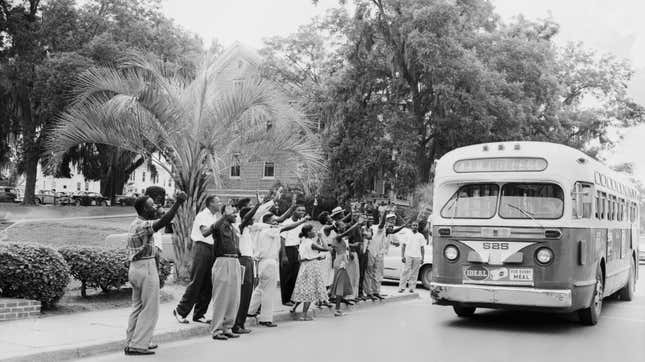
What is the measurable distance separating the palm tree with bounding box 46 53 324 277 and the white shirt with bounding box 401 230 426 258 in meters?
2.91

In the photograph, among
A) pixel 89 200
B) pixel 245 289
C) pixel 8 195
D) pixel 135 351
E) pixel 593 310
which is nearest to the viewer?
pixel 135 351

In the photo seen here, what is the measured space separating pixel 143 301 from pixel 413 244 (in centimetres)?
940

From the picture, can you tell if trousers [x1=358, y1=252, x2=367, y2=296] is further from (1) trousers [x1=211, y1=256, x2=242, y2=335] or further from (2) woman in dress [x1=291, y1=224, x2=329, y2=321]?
(1) trousers [x1=211, y1=256, x2=242, y2=335]

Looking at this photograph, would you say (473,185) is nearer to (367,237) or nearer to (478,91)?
(367,237)

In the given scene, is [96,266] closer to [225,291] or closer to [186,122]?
[225,291]

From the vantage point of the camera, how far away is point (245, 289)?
Result: 32.3 feet

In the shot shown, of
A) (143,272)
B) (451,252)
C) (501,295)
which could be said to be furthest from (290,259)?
(143,272)

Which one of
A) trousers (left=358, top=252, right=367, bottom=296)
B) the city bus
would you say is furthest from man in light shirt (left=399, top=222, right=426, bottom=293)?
the city bus

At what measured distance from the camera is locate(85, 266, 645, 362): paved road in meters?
8.51

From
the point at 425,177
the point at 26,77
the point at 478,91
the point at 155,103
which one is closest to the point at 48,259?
the point at 155,103

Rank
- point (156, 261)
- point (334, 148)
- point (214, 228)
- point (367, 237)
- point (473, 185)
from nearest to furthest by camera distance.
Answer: point (156, 261) → point (214, 228) → point (473, 185) → point (367, 237) → point (334, 148)

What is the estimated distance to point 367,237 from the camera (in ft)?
45.5

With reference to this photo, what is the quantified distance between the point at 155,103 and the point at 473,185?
21.3 ft

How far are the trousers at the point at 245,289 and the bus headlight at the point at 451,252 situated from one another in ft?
10.8
